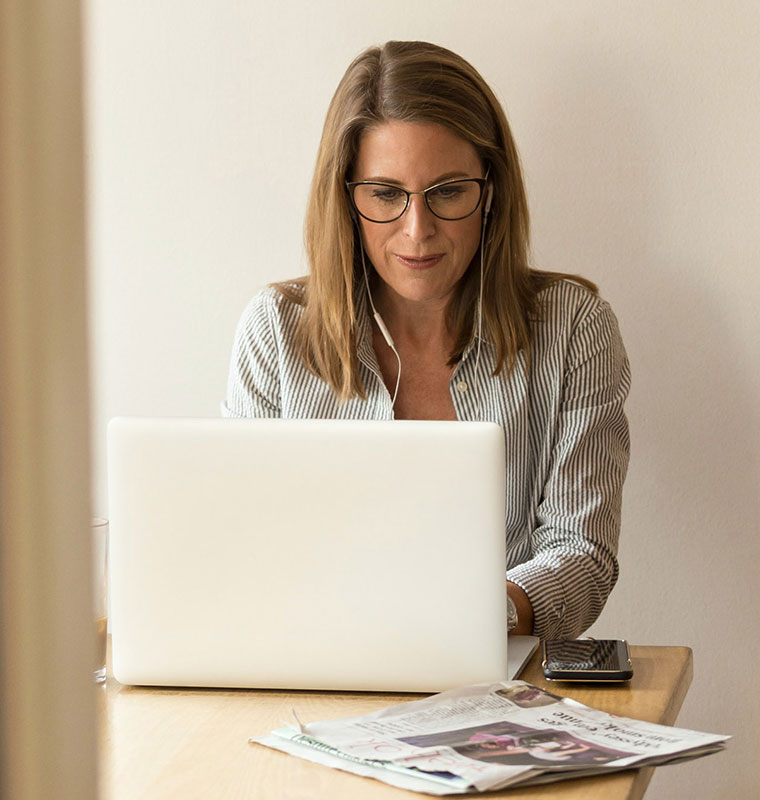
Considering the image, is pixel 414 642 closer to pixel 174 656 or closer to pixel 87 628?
pixel 174 656

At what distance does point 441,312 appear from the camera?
171 cm

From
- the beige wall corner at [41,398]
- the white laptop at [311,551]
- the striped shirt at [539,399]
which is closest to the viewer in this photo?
the beige wall corner at [41,398]

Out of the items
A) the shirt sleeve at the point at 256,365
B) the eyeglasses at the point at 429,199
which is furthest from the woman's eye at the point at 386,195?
the shirt sleeve at the point at 256,365

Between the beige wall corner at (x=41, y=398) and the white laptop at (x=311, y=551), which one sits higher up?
the beige wall corner at (x=41, y=398)

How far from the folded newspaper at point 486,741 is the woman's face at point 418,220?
77cm

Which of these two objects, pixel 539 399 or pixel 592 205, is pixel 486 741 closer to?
pixel 539 399

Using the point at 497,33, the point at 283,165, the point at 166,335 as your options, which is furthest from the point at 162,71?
the point at 497,33

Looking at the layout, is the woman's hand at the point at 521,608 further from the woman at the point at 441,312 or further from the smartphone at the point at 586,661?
the woman at the point at 441,312

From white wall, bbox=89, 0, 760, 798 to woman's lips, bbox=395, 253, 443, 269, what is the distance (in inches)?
11.4

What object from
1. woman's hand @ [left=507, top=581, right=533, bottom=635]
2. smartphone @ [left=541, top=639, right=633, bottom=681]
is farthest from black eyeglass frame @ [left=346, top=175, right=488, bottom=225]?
smartphone @ [left=541, top=639, right=633, bottom=681]

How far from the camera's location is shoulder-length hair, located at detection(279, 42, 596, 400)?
1579 millimetres

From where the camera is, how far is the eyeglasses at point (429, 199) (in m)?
1.58

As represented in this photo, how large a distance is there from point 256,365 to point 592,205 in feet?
1.99

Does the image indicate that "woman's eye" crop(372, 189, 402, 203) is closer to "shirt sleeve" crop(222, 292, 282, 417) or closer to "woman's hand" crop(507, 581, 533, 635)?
"shirt sleeve" crop(222, 292, 282, 417)
